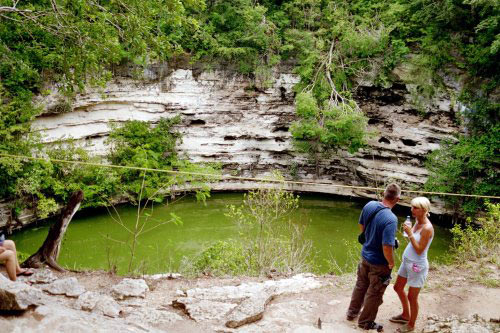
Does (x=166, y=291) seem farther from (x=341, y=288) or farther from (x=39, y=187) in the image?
(x=39, y=187)

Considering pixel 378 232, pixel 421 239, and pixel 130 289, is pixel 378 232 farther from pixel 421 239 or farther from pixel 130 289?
pixel 130 289

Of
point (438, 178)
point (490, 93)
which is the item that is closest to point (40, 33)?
point (438, 178)

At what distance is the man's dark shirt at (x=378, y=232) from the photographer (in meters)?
3.39

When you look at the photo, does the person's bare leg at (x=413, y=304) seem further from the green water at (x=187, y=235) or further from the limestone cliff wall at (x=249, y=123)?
the limestone cliff wall at (x=249, y=123)

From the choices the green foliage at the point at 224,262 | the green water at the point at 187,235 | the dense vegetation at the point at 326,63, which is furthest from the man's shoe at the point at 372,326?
the dense vegetation at the point at 326,63

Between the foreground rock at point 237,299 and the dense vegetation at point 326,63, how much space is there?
4.75 metres

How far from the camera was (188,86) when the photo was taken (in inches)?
564

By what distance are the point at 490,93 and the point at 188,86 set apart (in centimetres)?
1022

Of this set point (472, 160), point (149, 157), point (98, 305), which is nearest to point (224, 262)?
point (98, 305)

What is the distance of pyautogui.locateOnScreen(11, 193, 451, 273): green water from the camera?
379 inches

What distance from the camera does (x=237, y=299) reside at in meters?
4.59

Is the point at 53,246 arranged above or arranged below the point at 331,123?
below

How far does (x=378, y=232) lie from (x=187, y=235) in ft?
29.0

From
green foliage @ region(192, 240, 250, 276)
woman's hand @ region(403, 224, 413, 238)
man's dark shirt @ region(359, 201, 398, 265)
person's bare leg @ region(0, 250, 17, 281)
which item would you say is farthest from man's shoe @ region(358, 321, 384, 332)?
person's bare leg @ region(0, 250, 17, 281)
